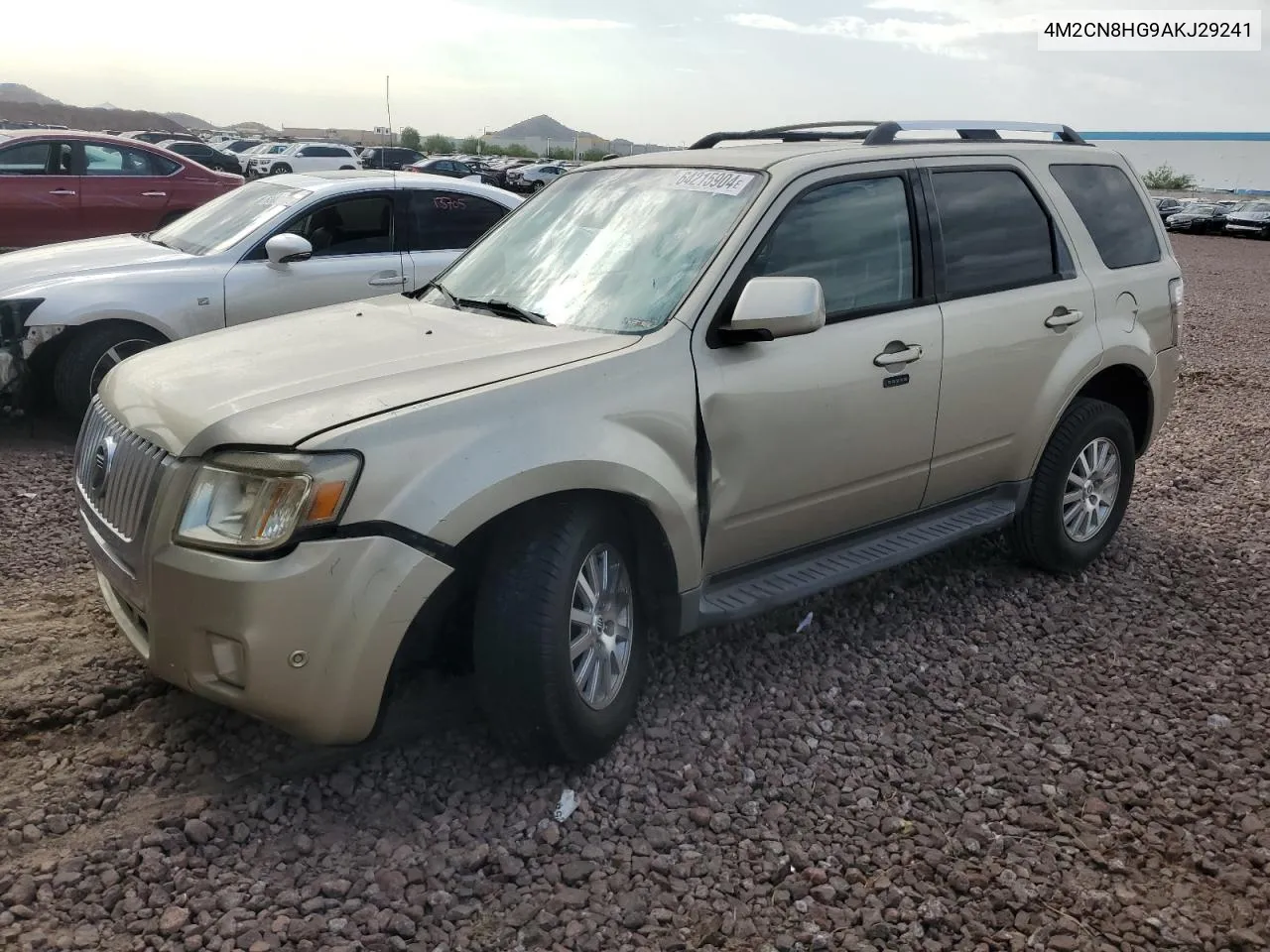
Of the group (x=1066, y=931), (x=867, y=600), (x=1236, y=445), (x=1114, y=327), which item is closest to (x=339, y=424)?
(x=1066, y=931)

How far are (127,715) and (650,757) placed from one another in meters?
1.67

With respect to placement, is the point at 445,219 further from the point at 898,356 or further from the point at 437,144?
the point at 437,144

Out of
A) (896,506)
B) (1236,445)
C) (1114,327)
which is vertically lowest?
(1236,445)

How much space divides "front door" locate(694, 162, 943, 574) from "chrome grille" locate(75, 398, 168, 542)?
165 cm

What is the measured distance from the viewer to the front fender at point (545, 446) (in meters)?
2.90

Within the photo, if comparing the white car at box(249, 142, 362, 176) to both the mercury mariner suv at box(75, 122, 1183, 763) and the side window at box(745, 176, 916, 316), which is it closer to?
the mercury mariner suv at box(75, 122, 1183, 763)

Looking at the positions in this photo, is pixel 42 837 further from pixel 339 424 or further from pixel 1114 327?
pixel 1114 327

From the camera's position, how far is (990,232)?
4.62 m

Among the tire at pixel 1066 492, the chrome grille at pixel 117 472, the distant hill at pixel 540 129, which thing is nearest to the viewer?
the chrome grille at pixel 117 472

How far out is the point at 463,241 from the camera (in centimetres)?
786

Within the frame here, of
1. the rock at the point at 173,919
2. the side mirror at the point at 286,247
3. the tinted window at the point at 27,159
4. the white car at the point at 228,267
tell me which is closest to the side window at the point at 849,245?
the rock at the point at 173,919

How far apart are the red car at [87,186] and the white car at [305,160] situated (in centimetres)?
2255

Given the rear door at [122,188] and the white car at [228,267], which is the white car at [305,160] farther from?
the white car at [228,267]

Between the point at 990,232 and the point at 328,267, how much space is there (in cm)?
438
